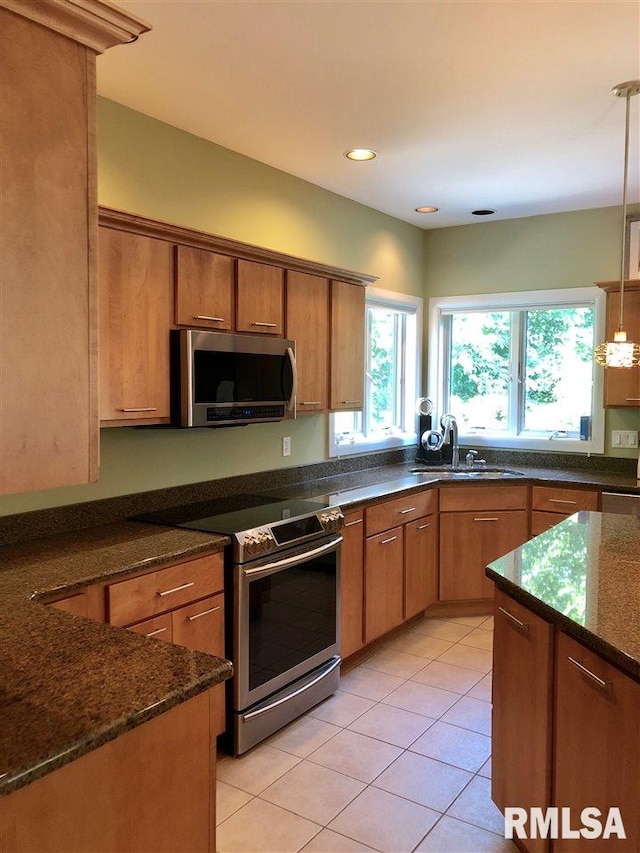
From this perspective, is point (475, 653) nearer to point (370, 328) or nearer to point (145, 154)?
point (370, 328)

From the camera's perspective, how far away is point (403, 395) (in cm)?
513

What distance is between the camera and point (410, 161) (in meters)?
3.58

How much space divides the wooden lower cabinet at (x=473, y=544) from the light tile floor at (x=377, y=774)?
77 cm

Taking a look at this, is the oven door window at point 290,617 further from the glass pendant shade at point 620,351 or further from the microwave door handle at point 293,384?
the glass pendant shade at point 620,351

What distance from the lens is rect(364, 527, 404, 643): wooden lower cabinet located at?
11.8 ft

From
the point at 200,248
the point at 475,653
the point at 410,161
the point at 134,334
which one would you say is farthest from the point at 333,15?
the point at 475,653

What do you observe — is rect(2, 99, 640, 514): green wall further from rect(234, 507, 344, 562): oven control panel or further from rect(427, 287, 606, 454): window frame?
rect(234, 507, 344, 562): oven control panel

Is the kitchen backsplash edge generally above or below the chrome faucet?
below

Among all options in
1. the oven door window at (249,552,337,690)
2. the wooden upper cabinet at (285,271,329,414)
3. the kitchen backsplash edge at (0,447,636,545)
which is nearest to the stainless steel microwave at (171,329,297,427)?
the wooden upper cabinet at (285,271,329,414)

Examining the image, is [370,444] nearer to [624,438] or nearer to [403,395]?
[403,395]

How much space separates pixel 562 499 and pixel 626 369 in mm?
911

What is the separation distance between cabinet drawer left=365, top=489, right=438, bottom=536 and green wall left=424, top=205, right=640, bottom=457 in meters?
1.38

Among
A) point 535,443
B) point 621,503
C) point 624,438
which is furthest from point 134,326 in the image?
point 624,438

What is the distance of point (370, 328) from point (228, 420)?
2155 millimetres
